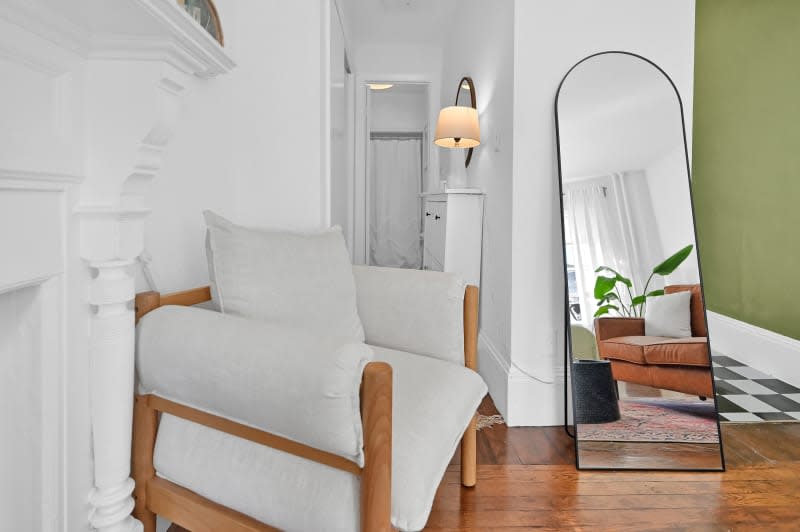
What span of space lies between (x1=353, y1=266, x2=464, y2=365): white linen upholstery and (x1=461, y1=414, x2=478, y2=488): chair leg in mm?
252

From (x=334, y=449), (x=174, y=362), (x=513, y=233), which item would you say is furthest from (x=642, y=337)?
(x=174, y=362)

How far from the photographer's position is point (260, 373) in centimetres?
82

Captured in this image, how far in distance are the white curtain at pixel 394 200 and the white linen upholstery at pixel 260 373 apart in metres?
5.16

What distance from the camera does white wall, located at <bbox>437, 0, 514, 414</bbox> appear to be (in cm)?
217

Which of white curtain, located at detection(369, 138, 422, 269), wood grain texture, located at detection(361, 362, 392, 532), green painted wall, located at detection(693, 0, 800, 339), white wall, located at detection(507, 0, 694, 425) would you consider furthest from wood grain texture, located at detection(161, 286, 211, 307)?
white curtain, located at detection(369, 138, 422, 269)

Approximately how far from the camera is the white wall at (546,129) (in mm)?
2018

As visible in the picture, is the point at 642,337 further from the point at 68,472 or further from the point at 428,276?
the point at 68,472

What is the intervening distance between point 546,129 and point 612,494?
140 centimetres

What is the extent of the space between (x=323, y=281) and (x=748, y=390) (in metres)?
2.39

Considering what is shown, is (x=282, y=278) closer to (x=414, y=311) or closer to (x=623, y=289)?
(x=414, y=311)

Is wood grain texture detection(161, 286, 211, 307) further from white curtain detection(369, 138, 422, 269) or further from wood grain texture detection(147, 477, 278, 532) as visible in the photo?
white curtain detection(369, 138, 422, 269)

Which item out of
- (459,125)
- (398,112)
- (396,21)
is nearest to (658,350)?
(459,125)

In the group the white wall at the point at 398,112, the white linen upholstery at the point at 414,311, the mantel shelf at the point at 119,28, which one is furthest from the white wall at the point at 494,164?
the white wall at the point at 398,112

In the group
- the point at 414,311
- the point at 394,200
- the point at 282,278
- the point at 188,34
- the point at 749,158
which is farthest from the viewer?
the point at 394,200
